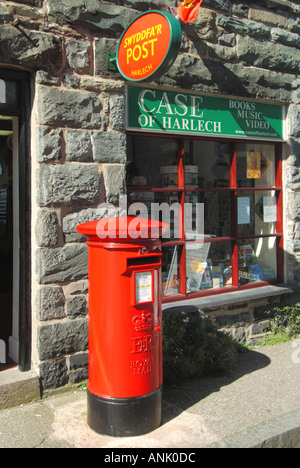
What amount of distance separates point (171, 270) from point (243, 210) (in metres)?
1.42

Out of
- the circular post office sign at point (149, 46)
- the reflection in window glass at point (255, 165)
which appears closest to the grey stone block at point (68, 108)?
the circular post office sign at point (149, 46)

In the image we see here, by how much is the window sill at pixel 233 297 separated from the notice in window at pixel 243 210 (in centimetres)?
93

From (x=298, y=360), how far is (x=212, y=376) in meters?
1.16

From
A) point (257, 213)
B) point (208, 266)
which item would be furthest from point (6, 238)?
point (257, 213)

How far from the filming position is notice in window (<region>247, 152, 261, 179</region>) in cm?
650

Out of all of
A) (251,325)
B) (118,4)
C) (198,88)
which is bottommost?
(251,325)

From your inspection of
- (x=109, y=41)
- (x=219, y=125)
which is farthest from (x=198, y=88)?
(x=109, y=41)

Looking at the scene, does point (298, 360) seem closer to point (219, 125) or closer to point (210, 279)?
point (210, 279)

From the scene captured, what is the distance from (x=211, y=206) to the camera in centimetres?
611

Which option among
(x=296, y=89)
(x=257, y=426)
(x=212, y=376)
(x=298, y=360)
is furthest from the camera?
(x=296, y=89)

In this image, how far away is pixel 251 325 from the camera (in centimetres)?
615

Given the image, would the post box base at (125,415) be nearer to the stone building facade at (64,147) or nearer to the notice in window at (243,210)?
the stone building facade at (64,147)

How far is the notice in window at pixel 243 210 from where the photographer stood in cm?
638

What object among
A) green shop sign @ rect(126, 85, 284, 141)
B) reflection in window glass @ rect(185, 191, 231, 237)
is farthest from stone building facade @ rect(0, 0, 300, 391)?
reflection in window glass @ rect(185, 191, 231, 237)
